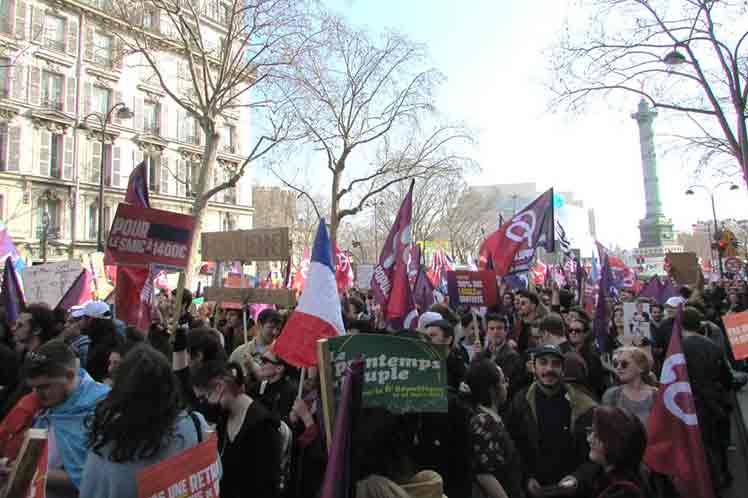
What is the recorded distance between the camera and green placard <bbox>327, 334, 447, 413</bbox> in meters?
2.43

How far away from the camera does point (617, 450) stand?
2602 millimetres

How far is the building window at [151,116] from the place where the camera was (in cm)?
3794

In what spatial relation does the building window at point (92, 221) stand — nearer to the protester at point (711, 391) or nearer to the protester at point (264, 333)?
the protester at point (264, 333)

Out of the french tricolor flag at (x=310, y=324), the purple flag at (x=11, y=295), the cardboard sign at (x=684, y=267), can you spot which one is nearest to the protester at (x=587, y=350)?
the french tricolor flag at (x=310, y=324)

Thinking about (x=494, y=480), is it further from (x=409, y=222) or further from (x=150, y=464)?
(x=409, y=222)

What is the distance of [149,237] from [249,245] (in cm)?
127

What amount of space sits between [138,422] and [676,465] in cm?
319

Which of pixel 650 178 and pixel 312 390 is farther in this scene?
pixel 650 178

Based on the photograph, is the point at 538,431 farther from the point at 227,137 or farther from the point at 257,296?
the point at 227,137

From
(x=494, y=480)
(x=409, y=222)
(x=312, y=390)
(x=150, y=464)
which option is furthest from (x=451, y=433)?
(x=409, y=222)

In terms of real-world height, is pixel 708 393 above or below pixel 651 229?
below

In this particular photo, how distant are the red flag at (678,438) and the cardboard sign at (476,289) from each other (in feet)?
15.6

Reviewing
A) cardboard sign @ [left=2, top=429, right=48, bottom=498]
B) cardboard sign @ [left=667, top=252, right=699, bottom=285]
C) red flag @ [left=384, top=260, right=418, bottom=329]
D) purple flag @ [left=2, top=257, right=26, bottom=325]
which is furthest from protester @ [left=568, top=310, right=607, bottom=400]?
cardboard sign @ [left=667, top=252, right=699, bottom=285]

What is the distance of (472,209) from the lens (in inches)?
1778
